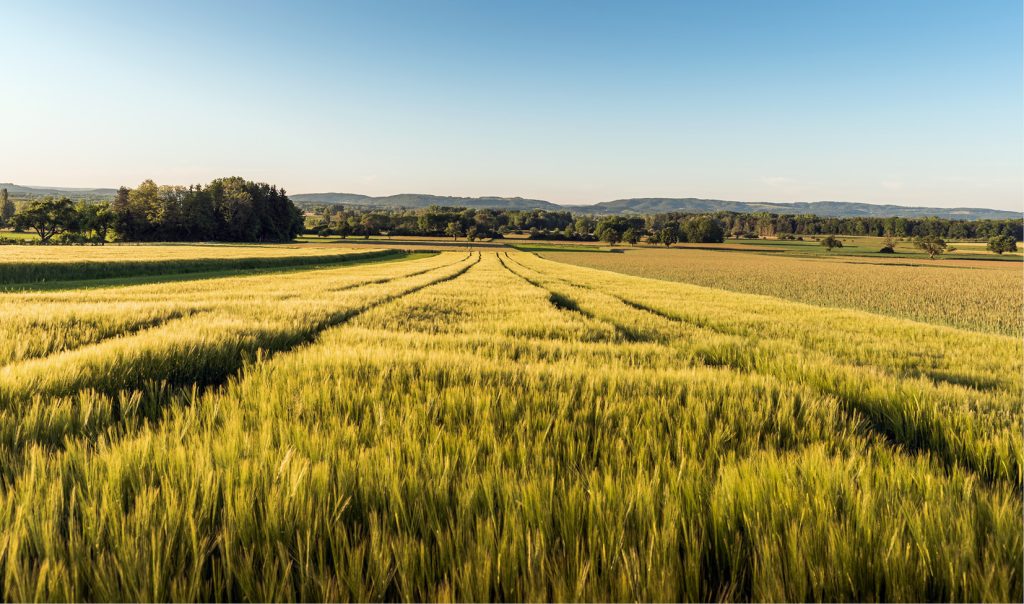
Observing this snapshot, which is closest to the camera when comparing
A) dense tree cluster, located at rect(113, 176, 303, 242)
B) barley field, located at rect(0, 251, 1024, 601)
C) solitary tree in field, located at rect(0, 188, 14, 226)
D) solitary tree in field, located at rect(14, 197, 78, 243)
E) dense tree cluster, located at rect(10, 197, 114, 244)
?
barley field, located at rect(0, 251, 1024, 601)

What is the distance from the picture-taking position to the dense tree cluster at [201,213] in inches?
3821

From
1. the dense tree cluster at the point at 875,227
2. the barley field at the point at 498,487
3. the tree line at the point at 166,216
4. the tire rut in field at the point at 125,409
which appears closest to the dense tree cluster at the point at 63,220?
the tree line at the point at 166,216

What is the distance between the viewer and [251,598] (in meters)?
1.11

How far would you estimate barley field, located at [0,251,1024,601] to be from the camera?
45.1 inches

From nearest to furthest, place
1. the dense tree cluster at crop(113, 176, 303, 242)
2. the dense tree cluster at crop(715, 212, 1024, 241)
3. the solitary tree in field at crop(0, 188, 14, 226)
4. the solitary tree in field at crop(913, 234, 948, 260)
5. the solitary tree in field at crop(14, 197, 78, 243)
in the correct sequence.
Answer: the solitary tree in field at crop(14, 197, 78, 243)
the solitary tree in field at crop(913, 234, 948, 260)
the dense tree cluster at crop(113, 176, 303, 242)
the solitary tree in field at crop(0, 188, 14, 226)
the dense tree cluster at crop(715, 212, 1024, 241)

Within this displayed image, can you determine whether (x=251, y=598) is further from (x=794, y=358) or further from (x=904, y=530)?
(x=794, y=358)

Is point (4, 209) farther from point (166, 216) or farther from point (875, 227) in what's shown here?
point (875, 227)

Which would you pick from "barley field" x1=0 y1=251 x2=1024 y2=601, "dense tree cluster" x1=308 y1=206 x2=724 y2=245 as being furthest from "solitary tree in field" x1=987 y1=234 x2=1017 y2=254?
"barley field" x1=0 y1=251 x2=1024 y2=601

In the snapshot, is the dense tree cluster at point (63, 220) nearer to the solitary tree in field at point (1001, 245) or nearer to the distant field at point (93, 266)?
the distant field at point (93, 266)

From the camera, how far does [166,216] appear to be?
97875mm

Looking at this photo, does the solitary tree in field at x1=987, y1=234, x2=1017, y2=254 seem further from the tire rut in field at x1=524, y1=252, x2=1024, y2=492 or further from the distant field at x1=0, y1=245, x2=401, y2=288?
the tire rut in field at x1=524, y1=252, x2=1024, y2=492

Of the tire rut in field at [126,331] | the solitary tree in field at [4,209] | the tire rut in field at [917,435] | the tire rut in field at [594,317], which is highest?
the solitary tree in field at [4,209]

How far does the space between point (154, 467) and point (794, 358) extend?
5902mm

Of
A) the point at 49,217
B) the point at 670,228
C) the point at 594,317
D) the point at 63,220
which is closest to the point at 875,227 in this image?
the point at 670,228
